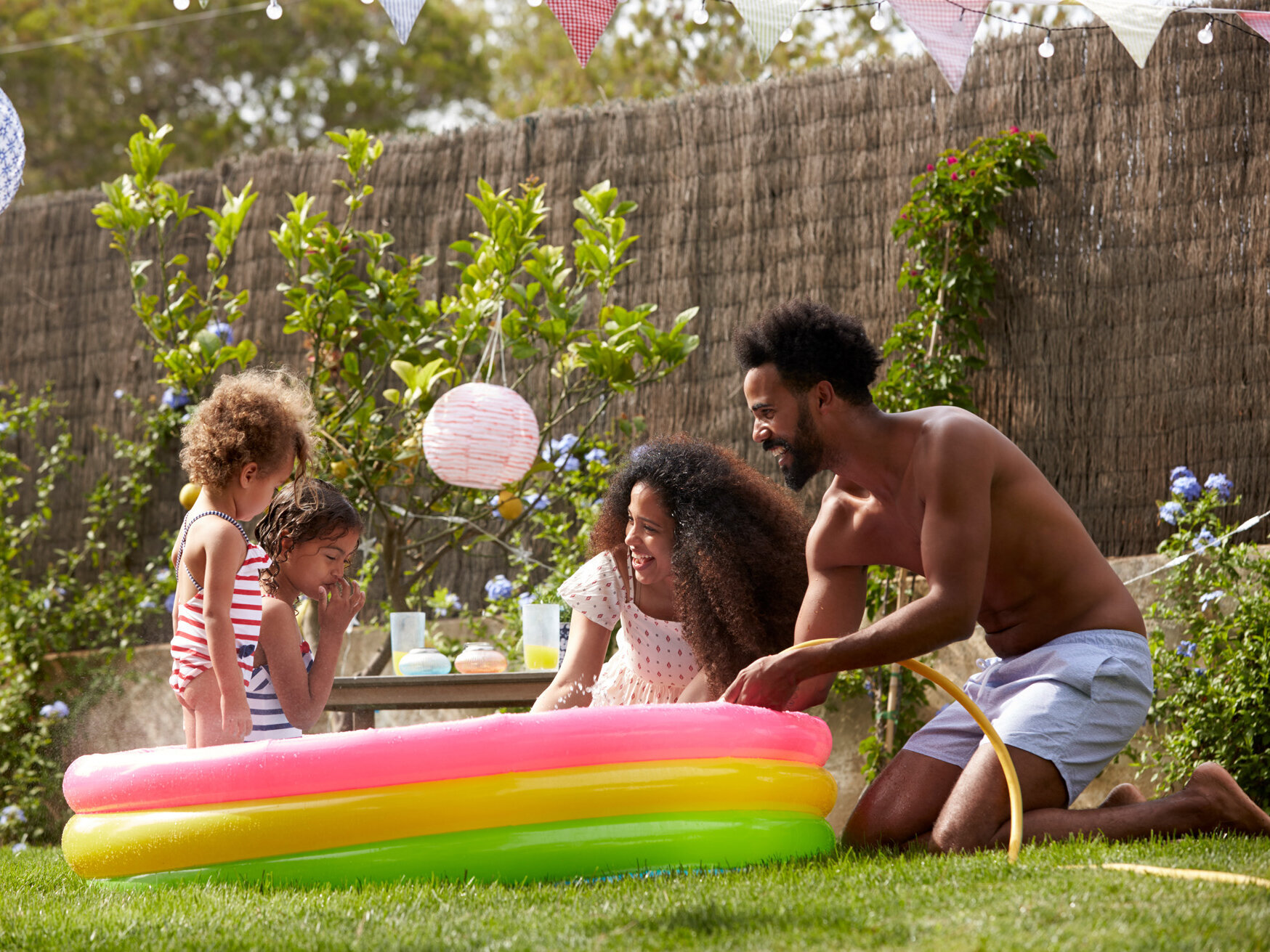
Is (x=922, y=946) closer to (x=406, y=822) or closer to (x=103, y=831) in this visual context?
(x=406, y=822)

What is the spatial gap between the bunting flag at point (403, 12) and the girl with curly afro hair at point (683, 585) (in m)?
1.37

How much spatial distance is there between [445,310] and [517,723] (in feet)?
9.52

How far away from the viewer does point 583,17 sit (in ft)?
11.8

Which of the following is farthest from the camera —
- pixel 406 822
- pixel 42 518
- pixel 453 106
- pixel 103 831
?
pixel 453 106

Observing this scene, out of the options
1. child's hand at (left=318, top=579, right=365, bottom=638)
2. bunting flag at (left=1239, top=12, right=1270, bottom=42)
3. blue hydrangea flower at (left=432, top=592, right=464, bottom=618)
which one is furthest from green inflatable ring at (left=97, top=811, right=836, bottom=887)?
bunting flag at (left=1239, top=12, right=1270, bottom=42)

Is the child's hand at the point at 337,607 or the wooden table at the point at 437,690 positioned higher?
the child's hand at the point at 337,607

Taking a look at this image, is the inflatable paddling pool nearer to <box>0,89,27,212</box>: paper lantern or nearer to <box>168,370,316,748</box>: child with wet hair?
<box>168,370,316,748</box>: child with wet hair

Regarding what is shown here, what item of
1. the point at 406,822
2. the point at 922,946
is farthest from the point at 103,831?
the point at 922,946

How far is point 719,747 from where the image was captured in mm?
2600

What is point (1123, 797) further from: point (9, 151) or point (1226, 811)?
point (9, 151)

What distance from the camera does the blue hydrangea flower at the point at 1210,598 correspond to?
4152 mm

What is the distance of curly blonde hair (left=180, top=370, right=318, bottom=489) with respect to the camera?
3299 mm

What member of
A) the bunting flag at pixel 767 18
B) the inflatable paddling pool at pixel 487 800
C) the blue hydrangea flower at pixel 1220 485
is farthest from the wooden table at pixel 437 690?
the blue hydrangea flower at pixel 1220 485

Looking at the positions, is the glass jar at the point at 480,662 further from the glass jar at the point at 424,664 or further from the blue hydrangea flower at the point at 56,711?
the blue hydrangea flower at the point at 56,711
